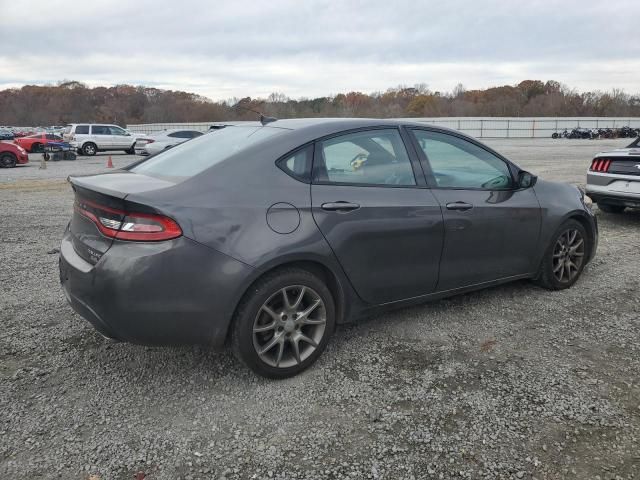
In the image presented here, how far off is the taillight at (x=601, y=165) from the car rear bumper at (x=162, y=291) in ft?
21.9

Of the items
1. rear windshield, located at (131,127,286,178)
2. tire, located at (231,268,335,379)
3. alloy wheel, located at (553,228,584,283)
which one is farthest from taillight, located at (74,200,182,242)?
alloy wheel, located at (553,228,584,283)

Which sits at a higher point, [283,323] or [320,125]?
[320,125]

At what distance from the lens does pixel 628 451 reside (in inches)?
98.1

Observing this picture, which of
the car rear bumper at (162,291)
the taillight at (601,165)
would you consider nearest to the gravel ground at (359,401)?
the car rear bumper at (162,291)

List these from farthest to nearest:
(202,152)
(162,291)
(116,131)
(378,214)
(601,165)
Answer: (116,131), (601,165), (202,152), (378,214), (162,291)

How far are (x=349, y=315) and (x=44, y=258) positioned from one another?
4148mm

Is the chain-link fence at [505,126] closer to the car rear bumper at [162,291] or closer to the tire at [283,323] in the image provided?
the tire at [283,323]

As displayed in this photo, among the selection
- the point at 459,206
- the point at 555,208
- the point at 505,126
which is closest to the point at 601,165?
the point at 555,208

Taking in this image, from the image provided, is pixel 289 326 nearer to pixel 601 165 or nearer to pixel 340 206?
pixel 340 206

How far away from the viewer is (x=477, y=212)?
3.81 m

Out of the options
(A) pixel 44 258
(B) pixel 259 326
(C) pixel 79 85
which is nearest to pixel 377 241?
(B) pixel 259 326

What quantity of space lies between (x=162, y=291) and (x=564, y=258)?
366cm

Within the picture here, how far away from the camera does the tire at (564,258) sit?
4.52 metres

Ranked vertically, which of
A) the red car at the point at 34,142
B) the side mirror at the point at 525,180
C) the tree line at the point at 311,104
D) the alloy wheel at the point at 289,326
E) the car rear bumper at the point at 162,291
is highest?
the tree line at the point at 311,104
